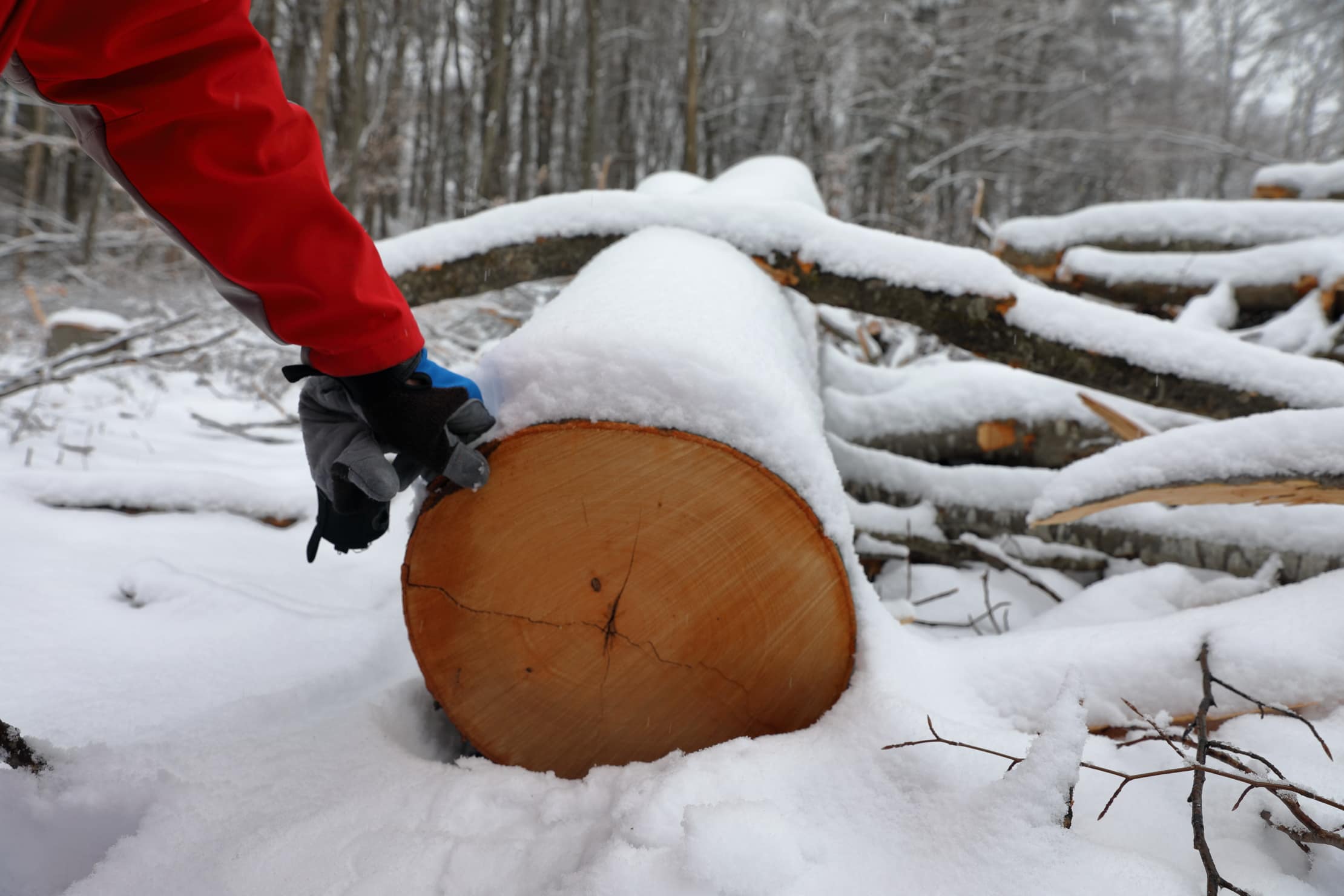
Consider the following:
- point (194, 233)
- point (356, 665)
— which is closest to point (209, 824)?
point (356, 665)

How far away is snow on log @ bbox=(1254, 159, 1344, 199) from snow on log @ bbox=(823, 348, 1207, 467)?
2603 mm

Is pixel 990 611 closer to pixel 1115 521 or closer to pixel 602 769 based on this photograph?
pixel 1115 521

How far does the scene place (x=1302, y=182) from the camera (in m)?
3.91

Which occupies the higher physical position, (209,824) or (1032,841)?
(1032,841)

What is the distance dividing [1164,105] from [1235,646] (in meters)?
17.2

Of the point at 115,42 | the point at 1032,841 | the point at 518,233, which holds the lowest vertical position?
the point at 1032,841

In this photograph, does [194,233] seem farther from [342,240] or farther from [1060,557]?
[1060,557]

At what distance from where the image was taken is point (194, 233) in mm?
913

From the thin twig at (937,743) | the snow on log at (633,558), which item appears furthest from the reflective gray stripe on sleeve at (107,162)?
the thin twig at (937,743)

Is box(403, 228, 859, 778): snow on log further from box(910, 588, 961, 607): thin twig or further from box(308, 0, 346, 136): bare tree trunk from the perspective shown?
box(308, 0, 346, 136): bare tree trunk

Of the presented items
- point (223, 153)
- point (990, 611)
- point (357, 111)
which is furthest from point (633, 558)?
point (357, 111)

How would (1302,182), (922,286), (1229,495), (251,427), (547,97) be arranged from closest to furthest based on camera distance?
(1229,495)
(922,286)
(251,427)
(1302,182)
(547,97)

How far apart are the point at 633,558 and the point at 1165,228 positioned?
385 cm

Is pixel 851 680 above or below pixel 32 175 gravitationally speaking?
above
